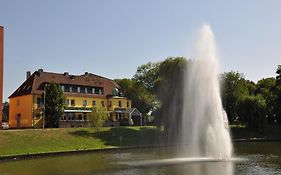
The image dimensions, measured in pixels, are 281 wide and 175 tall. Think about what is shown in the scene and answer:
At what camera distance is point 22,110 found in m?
76.6

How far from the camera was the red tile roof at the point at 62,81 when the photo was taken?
252 feet

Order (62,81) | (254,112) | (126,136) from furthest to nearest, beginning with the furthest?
(62,81), (254,112), (126,136)

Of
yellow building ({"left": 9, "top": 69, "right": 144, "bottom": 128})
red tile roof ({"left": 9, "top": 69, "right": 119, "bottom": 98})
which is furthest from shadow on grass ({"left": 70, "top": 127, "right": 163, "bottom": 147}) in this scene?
red tile roof ({"left": 9, "top": 69, "right": 119, "bottom": 98})

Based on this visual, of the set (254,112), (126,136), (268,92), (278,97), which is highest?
(268,92)

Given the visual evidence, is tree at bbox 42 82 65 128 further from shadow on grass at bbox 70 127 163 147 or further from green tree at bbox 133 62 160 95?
green tree at bbox 133 62 160 95

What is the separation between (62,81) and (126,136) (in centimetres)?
2499

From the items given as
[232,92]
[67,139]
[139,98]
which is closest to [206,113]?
[67,139]

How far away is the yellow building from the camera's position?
74.3 meters

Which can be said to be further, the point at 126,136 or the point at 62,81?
the point at 62,81

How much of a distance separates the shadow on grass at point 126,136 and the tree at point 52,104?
26.4 ft

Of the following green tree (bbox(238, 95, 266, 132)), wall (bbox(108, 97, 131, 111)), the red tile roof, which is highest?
the red tile roof

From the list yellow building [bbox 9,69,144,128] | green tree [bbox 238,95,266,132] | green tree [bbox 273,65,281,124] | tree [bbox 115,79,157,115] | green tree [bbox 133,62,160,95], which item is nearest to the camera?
green tree [bbox 238,95,266,132]

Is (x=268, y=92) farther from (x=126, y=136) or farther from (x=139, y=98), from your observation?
(x=139, y=98)

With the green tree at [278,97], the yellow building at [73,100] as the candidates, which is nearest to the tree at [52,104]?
the yellow building at [73,100]
